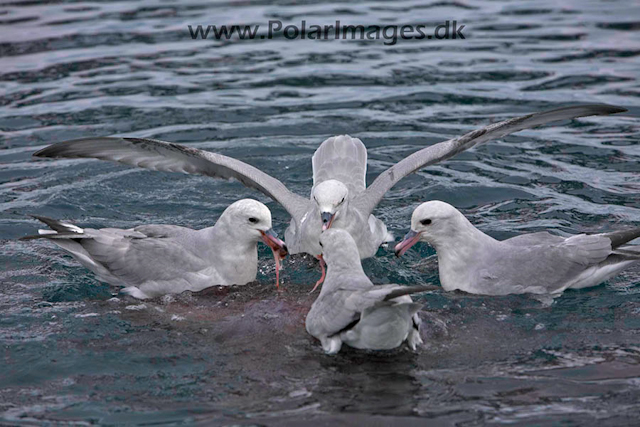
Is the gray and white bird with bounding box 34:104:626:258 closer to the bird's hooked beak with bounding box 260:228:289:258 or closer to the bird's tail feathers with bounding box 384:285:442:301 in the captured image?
the bird's hooked beak with bounding box 260:228:289:258

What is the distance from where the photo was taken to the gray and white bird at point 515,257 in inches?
275

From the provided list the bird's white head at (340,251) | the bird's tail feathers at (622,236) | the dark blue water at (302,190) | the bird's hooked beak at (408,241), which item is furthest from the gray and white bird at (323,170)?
the bird's tail feathers at (622,236)

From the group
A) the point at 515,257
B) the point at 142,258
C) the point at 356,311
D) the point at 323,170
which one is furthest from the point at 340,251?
the point at 323,170

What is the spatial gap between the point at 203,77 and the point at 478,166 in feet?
15.6

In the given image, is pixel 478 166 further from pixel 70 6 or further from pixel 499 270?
pixel 70 6

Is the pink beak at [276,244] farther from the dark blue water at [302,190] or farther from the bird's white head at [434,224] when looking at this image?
the bird's white head at [434,224]

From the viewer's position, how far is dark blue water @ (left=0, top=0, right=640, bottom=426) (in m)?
5.62

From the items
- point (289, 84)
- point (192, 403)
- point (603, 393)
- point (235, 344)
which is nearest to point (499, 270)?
point (603, 393)

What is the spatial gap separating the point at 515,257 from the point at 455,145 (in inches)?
66.1

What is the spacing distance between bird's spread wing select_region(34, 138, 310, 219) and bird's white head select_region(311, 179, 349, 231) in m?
0.73

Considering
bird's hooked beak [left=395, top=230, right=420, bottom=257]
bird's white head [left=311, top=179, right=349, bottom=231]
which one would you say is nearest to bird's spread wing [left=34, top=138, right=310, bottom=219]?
bird's white head [left=311, top=179, right=349, bottom=231]

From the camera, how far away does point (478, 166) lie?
1023 centimetres

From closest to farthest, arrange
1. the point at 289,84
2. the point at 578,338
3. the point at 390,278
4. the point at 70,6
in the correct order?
the point at 578,338 → the point at 390,278 → the point at 289,84 → the point at 70,6

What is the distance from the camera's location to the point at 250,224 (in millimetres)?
7266
